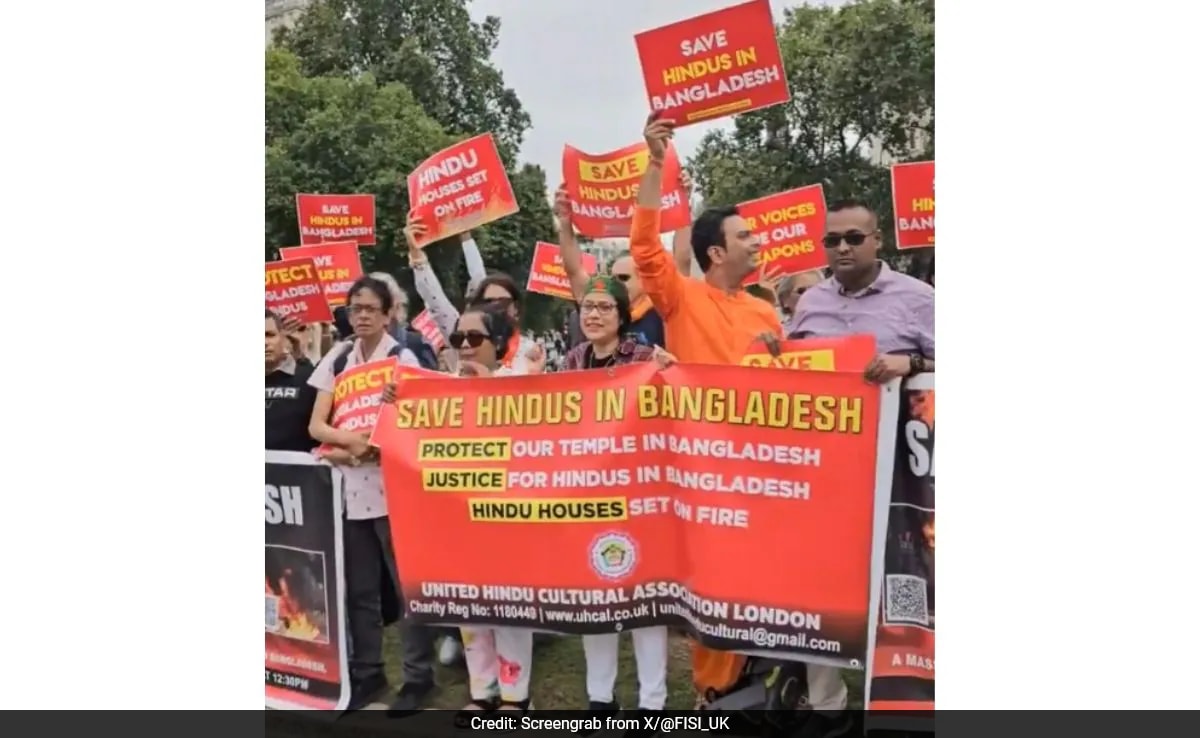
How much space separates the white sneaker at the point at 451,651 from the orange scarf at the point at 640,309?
1555 mm

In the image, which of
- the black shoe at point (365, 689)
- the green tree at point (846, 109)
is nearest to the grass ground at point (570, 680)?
the black shoe at point (365, 689)

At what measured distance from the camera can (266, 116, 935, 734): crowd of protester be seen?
3.72 metres

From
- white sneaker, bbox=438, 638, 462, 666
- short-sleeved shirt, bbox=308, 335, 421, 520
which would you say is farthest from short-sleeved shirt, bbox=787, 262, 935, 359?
white sneaker, bbox=438, 638, 462, 666

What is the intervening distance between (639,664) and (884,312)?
4.93ft

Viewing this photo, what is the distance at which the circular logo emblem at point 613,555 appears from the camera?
400 centimetres

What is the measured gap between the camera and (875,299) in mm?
3699

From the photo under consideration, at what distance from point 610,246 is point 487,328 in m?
0.55

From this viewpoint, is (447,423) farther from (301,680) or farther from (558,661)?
(301,680)

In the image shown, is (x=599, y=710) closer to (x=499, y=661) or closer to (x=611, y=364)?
(x=499, y=661)

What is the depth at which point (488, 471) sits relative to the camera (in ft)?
13.7

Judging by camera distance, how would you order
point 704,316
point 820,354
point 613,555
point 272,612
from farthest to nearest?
1. point 272,612
2. point 613,555
3. point 704,316
4. point 820,354

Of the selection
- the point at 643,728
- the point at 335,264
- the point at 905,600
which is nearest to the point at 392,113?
the point at 335,264

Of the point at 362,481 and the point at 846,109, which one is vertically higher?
the point at 846,109

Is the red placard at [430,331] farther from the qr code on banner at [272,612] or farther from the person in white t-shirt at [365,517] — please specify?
the qr code on banner at [272,612]
